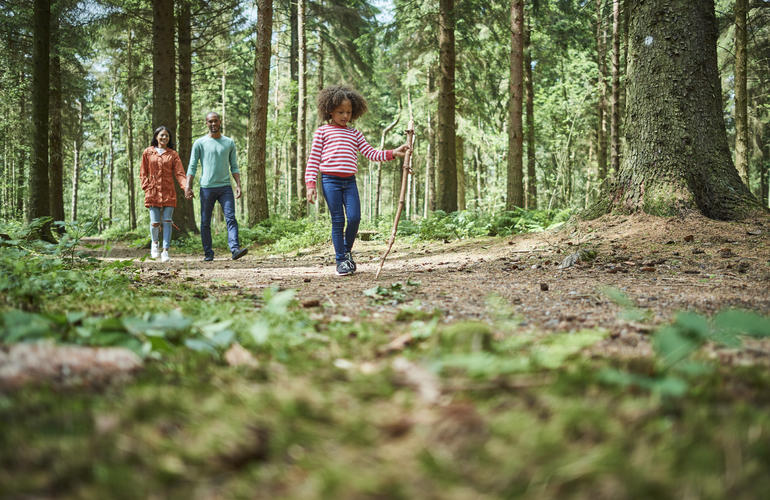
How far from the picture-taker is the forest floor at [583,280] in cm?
276

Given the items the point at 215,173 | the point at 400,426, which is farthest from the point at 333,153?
the point at 400,426

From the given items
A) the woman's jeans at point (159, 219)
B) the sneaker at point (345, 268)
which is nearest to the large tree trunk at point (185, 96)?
the woman's jeans at point (159, 219)

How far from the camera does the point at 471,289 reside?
3852mm

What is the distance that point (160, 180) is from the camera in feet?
27.0

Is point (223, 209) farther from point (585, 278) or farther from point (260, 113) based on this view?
point (585, 278)

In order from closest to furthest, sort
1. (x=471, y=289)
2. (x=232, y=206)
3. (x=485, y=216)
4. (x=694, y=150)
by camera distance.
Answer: (x=471, y=289)
(x=694, y=150)
(x=232, y=206)
(x=485, y=216)

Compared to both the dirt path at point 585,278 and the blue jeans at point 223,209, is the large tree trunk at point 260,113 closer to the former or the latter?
the blue jeans at point 223,209

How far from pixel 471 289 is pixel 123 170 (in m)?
35.6

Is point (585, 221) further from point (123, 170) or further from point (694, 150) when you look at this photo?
point (123, 170)

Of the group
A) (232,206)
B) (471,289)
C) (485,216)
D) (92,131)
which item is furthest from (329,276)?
(92,131)

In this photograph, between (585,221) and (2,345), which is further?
(585,221)

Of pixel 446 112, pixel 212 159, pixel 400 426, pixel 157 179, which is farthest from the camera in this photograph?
pixel 446 112

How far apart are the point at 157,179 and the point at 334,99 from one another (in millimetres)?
4483

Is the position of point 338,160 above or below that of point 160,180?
below
